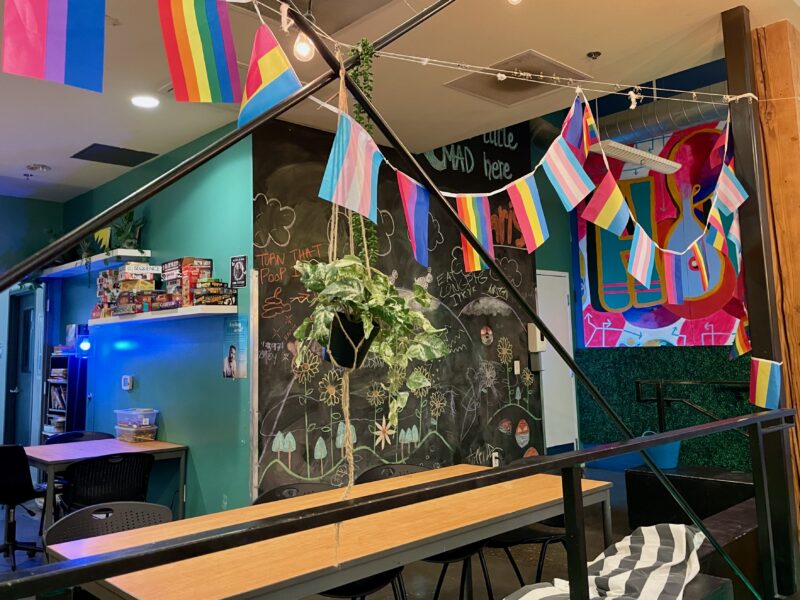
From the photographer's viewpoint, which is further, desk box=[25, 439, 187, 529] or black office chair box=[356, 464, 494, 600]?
desk box=[25, 439, 187, 529]

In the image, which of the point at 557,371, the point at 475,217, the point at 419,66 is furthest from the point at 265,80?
the point at 557,371

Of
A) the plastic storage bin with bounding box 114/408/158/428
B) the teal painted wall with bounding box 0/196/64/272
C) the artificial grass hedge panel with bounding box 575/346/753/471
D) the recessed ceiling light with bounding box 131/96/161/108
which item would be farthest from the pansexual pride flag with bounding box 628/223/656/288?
the teal painted wall with bounding box 0/196/64/272

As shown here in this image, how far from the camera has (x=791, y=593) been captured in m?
3.09

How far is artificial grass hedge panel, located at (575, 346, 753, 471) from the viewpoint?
240 inches

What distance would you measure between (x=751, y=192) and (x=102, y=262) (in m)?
5.01

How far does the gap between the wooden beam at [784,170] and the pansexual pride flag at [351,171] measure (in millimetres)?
2555

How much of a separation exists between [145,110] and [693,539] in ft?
13.5

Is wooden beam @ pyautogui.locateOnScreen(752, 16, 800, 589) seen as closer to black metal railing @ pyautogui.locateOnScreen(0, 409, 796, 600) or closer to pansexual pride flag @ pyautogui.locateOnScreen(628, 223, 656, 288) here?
pansexual pride flag @ pyautogui.locateOnScreen(628, 223, 656, 288)

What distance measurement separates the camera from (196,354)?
4773 millimetres

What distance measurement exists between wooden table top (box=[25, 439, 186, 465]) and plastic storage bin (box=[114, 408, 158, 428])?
6.3 inches

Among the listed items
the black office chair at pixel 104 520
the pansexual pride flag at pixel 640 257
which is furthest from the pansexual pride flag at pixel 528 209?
the black office chair at pixel 104 520

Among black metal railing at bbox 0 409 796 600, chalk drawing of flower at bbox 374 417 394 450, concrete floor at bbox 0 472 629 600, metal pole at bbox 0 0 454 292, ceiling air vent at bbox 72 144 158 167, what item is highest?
ceiling air vent at bbox 72 144 158 167

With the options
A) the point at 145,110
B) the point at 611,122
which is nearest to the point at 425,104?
the point at 145,110

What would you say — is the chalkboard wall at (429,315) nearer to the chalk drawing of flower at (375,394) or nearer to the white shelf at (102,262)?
A: the chalk drawing of flower at (375,394)
